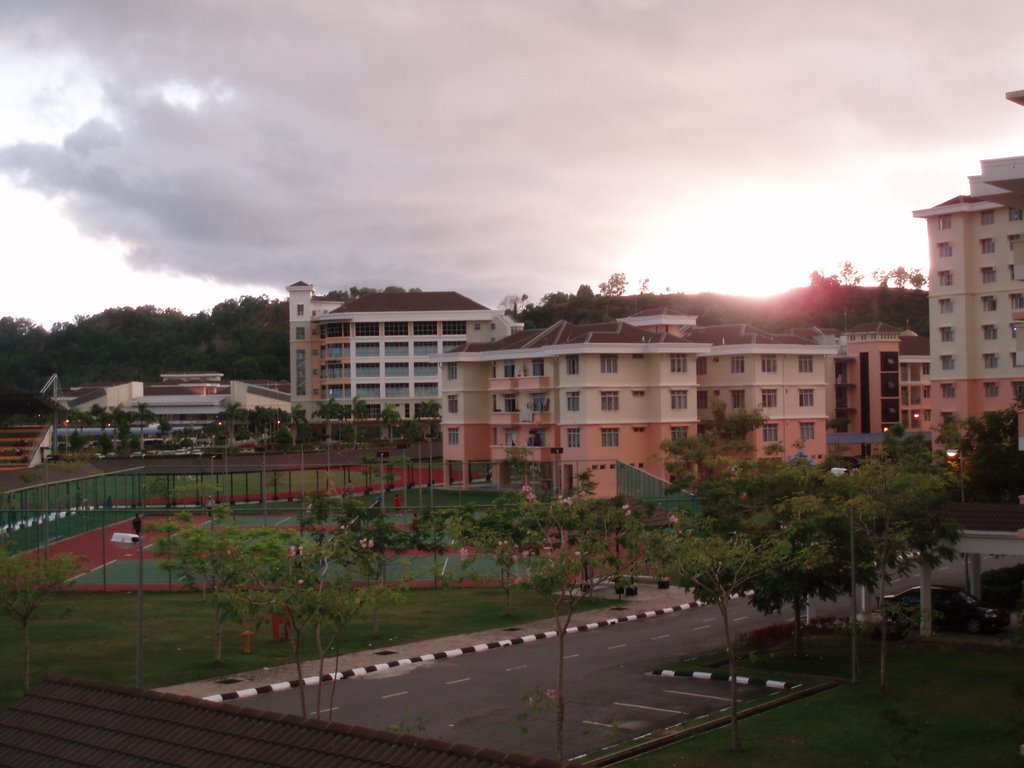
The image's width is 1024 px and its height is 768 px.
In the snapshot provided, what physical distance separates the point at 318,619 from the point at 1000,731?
10981 millimetres

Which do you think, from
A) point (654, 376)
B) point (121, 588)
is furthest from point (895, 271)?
point (121, 588)

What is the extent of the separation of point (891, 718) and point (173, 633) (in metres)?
18.5

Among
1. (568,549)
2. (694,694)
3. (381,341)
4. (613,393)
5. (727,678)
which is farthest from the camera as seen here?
(381,341)

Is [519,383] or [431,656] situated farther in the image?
[519,383]

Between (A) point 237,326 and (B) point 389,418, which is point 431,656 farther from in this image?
(A) point 237,326

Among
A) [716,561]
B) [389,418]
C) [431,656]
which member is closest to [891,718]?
[716,561]

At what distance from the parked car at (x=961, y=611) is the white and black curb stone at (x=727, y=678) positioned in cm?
484

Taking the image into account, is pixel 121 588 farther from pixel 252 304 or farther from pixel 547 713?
pixel 252 304

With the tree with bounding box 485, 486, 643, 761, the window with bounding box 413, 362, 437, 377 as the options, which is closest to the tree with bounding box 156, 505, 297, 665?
the tree with bounding box 485, 486, 643, 761

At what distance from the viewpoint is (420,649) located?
81.6 ft

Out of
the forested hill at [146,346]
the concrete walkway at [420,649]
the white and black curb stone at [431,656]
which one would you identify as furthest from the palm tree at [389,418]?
the white and black curb stone at [431,656]

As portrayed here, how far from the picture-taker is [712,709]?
19.6 metres

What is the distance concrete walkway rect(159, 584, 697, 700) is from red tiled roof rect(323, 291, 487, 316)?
64.5 meters

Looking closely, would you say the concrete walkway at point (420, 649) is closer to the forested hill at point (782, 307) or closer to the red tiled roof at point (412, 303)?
the red tiled roof at point (412, 303)
